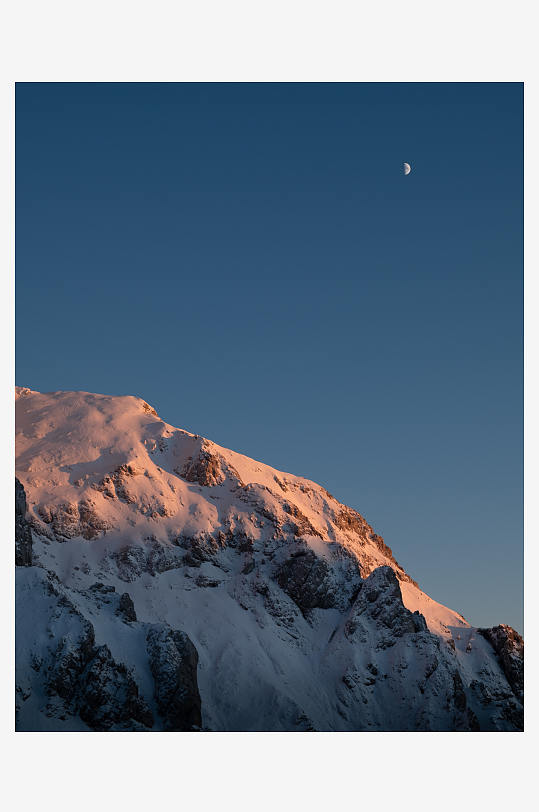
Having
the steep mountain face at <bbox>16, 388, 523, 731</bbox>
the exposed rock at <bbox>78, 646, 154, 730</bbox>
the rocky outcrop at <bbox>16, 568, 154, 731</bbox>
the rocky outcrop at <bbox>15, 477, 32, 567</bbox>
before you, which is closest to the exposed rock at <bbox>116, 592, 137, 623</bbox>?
the steep mountain face at <bbox>16, 388, 523, 731</bbox>

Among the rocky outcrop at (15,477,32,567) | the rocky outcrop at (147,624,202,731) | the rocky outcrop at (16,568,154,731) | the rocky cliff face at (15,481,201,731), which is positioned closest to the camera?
the rocky cliff face at (15,481,201,731)

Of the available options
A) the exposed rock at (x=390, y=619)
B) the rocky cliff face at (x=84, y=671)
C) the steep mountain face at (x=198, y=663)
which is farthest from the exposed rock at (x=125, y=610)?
the exposed rock at (x=390, y=619)

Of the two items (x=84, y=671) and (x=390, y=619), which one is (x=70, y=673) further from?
(x=390, y=619)

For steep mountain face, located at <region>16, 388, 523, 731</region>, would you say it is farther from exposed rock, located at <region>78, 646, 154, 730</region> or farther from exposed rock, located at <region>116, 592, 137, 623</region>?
exposed rock, located at <region>116, 592, 137, 623</region>

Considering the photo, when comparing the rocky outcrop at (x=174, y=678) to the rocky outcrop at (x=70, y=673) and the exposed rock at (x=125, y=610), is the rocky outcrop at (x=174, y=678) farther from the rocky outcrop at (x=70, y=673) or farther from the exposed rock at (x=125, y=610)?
the rocky outcrop at (x=70, y=673)

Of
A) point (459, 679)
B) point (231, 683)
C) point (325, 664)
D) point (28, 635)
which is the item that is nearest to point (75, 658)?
point (28, 635)

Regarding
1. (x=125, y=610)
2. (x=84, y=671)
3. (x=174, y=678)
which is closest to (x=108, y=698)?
(x=84, y=671)

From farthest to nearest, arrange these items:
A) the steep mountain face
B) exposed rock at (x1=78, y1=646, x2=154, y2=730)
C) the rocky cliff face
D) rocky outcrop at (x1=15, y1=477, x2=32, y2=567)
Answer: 1. rocky outcrop at (x1=15, y1=477, x2=32, y2=567)
2. the steep mountain face
3. exposed rock at (x1=78, y1=646, x2=154, y2=730)
4. the rocky cliff face

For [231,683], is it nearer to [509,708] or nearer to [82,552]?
[82,552]

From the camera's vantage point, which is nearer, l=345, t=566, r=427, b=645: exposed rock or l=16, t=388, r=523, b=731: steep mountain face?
l=16, t=388, r=523, b=731: steep mountain face
